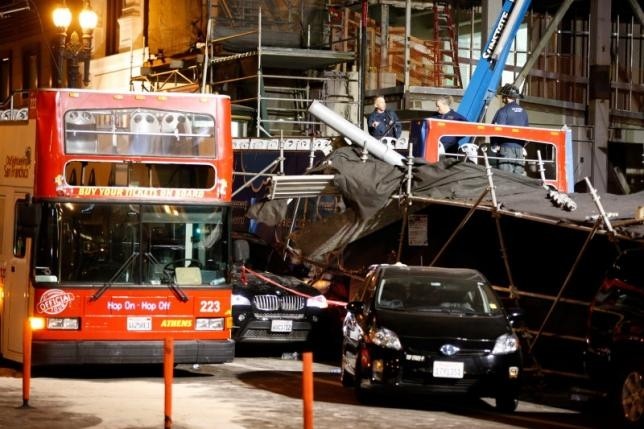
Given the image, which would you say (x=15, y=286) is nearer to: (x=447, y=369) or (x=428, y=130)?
(x=447, y=369)

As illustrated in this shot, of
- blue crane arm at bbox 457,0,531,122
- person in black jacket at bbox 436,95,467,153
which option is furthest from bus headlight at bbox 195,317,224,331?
blue crane arm at bbox 457,0,531,122

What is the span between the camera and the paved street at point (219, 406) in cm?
1264

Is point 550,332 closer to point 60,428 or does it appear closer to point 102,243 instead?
point 102,243

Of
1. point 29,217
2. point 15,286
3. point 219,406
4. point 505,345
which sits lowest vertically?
point 219,406

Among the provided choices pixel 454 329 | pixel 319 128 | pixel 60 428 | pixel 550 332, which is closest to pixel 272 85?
pixel 319 128

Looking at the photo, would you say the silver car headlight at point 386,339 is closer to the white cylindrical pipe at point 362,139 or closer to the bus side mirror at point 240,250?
the bus side mirror at point 240,250

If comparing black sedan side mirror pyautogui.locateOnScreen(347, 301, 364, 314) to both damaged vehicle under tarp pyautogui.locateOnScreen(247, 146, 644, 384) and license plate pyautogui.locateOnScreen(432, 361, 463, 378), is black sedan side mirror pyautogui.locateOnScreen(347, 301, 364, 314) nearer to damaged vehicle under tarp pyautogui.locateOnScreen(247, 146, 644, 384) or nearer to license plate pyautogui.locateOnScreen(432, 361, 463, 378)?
license plate pyautogui.locateOnScreen(432, 361, 463, 378)

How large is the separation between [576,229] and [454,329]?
2988 mm

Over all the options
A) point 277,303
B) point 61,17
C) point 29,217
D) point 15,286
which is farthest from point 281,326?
point 61,17

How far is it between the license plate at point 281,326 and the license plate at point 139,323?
12.2 feet

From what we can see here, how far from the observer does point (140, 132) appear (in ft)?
51.9

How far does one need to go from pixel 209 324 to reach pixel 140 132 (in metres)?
2.42

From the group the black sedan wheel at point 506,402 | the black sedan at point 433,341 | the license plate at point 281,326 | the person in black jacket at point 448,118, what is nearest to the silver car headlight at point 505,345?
the black sedan at point 433,341

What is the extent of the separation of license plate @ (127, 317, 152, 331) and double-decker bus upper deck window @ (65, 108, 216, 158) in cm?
194
